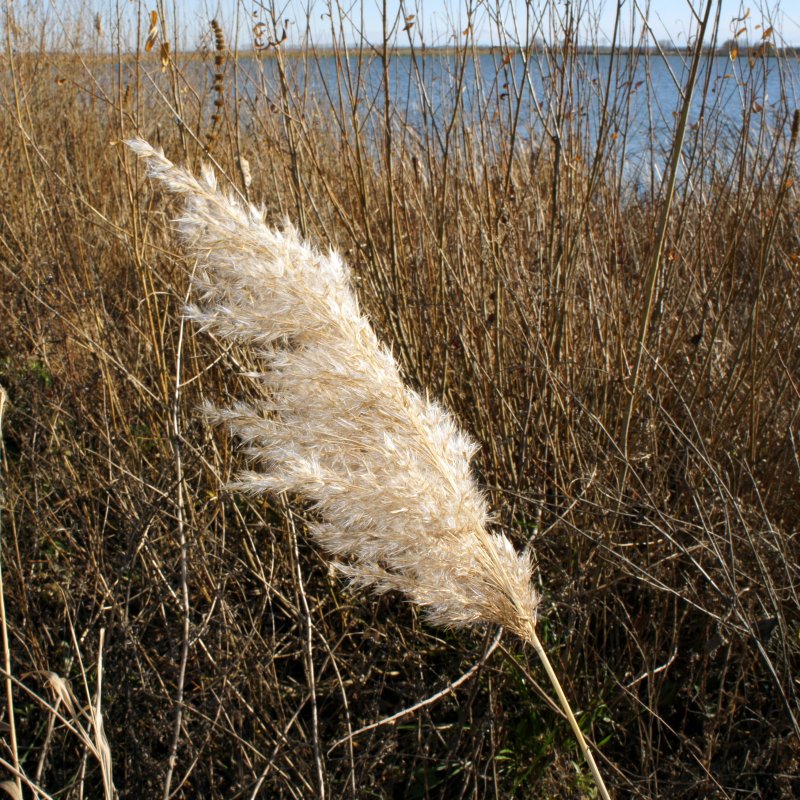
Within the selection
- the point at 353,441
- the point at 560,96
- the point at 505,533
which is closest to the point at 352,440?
the point at 353,441

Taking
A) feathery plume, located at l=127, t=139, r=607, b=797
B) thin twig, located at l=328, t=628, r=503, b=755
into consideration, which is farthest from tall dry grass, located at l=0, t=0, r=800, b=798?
feathery plume, located at l=127, t=139, r=607, b=797

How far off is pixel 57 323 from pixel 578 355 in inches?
74.2

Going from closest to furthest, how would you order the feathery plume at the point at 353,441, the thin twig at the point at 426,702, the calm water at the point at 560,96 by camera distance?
the feathery plume at the point at 353,441
the thin twig at the point at 426,702
the calm water at the point at 560,96

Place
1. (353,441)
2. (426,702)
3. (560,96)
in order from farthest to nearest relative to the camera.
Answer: (560,96), (426,702), (353,441)

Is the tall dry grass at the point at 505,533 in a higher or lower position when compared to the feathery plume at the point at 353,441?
lower

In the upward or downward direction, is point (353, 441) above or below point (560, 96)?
below

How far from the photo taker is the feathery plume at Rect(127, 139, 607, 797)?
95cm

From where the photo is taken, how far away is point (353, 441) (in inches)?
39.1

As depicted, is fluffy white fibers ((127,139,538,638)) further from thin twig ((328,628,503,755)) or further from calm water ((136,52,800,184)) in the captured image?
calm water ((136,52,800,184))

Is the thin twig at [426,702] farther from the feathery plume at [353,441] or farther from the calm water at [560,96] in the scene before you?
the calm water at [560,96]

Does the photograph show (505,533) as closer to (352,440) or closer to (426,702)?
(426,702)

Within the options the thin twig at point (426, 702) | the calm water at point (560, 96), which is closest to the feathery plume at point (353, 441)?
the thin twig at point (426, 702)

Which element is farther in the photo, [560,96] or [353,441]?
[560,96]

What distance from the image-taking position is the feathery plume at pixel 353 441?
3.13 feet
